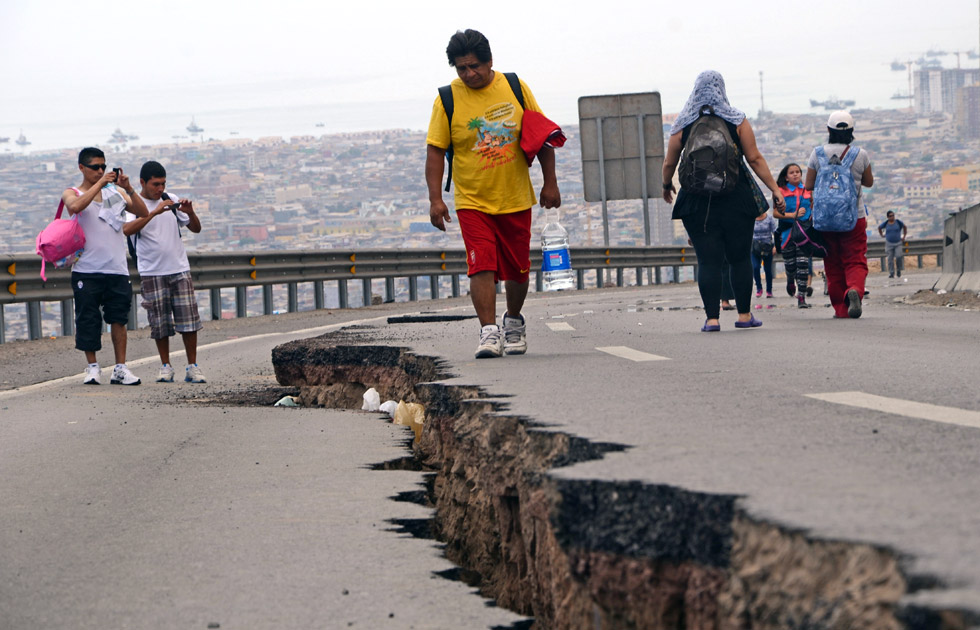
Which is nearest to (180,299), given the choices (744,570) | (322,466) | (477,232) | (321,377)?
(321,377)

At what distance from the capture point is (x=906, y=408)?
4.37 metres

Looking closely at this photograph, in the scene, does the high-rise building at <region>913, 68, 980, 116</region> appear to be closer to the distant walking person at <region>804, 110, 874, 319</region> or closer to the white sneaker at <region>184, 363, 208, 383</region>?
the distant walking person at <region>804, 110, 874, 319</region>

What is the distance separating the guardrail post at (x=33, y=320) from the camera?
50.8ft

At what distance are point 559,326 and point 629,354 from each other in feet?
12.3

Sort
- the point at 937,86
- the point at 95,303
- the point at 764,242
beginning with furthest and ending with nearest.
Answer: the point at 937,86 → the point at 764,242 → the point at 95,303

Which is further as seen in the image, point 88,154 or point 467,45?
point 88,154

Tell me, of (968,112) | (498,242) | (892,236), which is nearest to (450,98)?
(498,242)

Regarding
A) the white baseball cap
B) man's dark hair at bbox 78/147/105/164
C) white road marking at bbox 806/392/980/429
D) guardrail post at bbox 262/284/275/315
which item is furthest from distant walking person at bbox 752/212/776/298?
white road marking at bbox 806/392/980/429

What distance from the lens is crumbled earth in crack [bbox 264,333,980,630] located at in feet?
6.99

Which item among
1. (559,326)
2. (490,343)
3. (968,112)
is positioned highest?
(968,112)

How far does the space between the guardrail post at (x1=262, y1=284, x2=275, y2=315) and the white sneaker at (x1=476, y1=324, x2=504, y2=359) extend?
13.4m

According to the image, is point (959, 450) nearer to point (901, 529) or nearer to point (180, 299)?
point (901, 529)

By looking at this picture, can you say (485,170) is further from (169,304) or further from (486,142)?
(169,304)

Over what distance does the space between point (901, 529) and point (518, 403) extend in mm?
2655
